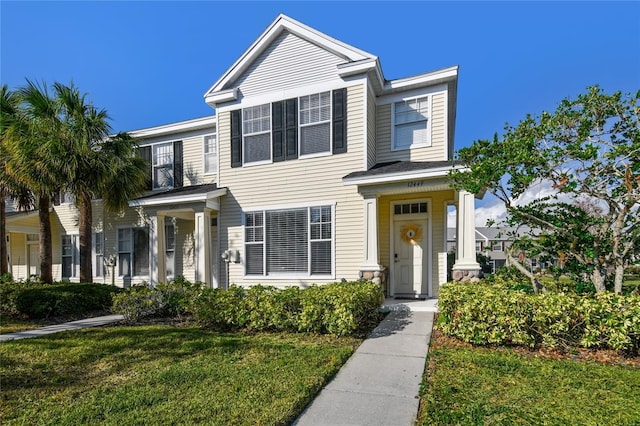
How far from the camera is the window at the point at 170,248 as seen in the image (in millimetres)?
11688

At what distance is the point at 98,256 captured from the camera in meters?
12.8

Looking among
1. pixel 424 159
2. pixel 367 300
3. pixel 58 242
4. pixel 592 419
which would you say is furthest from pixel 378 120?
pixel 58 242

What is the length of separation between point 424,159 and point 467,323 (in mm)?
4958

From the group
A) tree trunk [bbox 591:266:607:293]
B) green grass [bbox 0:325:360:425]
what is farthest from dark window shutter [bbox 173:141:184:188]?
tree trunk [bbox 591:266:607:293]

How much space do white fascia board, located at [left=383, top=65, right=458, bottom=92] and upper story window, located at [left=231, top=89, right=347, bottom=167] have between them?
1356 millimetres

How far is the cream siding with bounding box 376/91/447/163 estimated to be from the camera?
873 centimetres

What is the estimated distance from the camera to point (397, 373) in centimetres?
419

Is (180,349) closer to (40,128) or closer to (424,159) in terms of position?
(424,159)

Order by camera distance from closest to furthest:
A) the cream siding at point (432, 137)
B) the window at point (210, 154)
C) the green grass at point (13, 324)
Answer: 1. the green grass at point (13, 324)
2. the cream siding at point (432, 137)
3. the window at point (210, 154)

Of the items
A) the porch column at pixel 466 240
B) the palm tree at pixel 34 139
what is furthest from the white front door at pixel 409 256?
the palm tree at pixel 34 139

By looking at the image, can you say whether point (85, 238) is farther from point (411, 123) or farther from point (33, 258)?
point (411, 123)

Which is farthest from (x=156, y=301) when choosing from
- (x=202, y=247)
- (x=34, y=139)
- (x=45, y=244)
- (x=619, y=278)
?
(x=619, y=278)

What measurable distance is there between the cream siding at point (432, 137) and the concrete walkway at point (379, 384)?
4.70m

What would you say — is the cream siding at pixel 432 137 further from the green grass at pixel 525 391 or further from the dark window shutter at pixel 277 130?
the green grass at pixel 525 391
